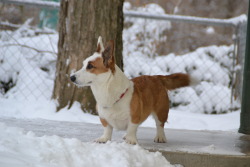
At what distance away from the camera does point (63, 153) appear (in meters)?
1.91

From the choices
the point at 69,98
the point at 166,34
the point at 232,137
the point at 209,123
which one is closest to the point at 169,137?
the point at 232,137

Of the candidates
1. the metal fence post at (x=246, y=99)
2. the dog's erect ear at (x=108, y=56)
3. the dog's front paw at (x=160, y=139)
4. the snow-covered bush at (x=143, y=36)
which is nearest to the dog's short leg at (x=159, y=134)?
the dog's front paw at (x=160, y=139)

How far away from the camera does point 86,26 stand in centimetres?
390

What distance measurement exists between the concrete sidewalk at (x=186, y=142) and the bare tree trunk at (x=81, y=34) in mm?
597

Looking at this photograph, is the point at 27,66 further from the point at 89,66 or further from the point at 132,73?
the point at 89,66

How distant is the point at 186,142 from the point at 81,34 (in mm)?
1814

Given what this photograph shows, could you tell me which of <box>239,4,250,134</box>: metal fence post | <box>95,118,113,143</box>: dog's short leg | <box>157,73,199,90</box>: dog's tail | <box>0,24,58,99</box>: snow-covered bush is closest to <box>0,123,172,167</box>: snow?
<box>95,118,113,143</box>: dog's short leg

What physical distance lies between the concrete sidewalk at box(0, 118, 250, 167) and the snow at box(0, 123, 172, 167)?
16cm

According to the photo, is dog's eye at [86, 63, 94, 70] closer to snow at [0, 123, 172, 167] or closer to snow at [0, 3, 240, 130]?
snow at [0, 123, 172, 167]

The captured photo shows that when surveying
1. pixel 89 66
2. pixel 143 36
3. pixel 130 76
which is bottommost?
pixel 130 76

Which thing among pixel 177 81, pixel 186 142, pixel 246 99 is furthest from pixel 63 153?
pixel 246 99

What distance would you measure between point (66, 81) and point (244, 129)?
6.36 ft

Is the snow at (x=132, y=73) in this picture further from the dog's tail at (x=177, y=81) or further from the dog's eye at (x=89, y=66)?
the dog's eye at (x=89, y=66)

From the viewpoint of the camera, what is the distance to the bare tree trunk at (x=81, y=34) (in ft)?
12.7
